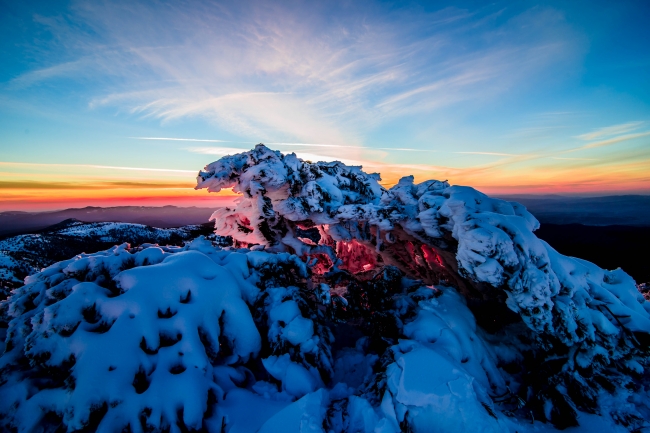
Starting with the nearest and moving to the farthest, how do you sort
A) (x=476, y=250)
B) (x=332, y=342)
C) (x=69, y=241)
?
(x=476, y=250), (x=332, y=342), (x=69, y=241)

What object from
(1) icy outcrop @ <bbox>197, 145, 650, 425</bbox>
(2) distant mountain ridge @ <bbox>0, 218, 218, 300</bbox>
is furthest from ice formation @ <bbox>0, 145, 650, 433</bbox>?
(2) distant mountain ridge @ <bbox>0, 218, 218, 300</bbox>

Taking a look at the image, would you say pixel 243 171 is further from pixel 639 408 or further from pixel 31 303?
pixel 639 408

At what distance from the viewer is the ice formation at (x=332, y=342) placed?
4195mm

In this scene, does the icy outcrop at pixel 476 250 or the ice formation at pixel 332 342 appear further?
the icy outcrop at pixel 476 250

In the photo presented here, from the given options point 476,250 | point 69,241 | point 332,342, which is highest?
point 476,250

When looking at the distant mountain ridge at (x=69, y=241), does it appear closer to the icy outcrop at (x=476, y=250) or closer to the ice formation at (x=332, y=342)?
the icy outcrop at (x=476, y=250)

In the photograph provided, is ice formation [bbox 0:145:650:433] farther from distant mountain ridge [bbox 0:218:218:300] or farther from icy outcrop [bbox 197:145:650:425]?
distant mountain ridge [bbox 0:218:218:300]

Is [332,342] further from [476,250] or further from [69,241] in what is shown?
[69,241]

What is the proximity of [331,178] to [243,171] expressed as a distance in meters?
4.35

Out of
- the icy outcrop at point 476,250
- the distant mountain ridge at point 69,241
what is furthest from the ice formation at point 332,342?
the distant mountain ridge at point 69,241

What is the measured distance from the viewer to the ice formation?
420cm

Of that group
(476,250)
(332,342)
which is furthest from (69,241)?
(476,250)

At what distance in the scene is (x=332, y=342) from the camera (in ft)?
22.2

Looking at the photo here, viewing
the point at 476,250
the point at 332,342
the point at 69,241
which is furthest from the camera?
the point at 69,241
